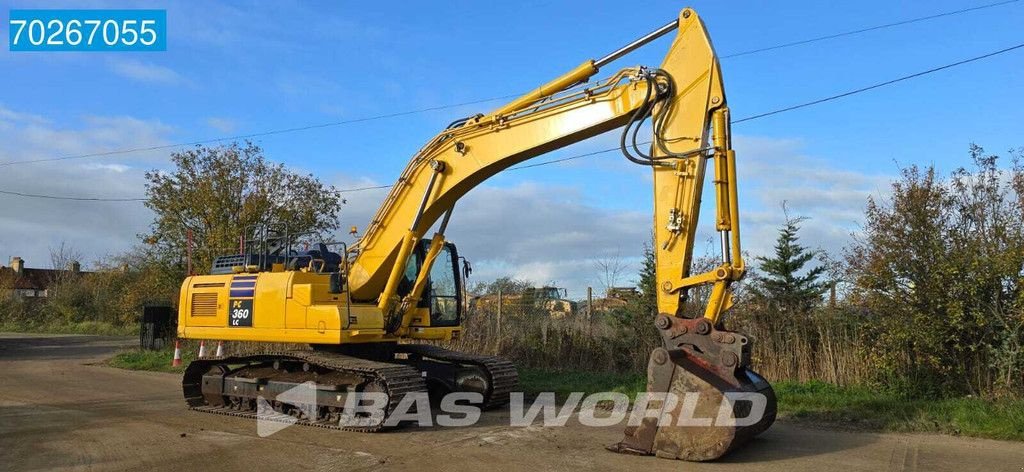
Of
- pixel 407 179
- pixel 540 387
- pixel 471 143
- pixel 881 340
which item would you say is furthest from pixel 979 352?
pixel 407 179

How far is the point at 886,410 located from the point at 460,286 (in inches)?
234

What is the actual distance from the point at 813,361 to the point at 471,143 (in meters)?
6.82

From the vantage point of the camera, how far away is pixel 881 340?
11289 millimetres

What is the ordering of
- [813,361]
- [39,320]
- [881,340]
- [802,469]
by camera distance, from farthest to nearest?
[39,320] < [813,361] < [881,340] < [802,469]

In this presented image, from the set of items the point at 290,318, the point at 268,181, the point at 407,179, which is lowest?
the point at 290,318

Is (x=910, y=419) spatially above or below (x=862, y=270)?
below

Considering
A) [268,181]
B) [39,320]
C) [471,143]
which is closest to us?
[471,143]

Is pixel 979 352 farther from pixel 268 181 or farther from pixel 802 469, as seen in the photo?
pixel 268 181

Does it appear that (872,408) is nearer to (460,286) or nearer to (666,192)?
(666,192)

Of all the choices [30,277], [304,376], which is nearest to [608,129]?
[304,376]

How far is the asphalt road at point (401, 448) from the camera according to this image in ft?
23.9

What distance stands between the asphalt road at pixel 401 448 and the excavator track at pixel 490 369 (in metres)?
0.29

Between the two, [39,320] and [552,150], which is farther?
[39,320]

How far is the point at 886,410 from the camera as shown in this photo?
1005 cm
